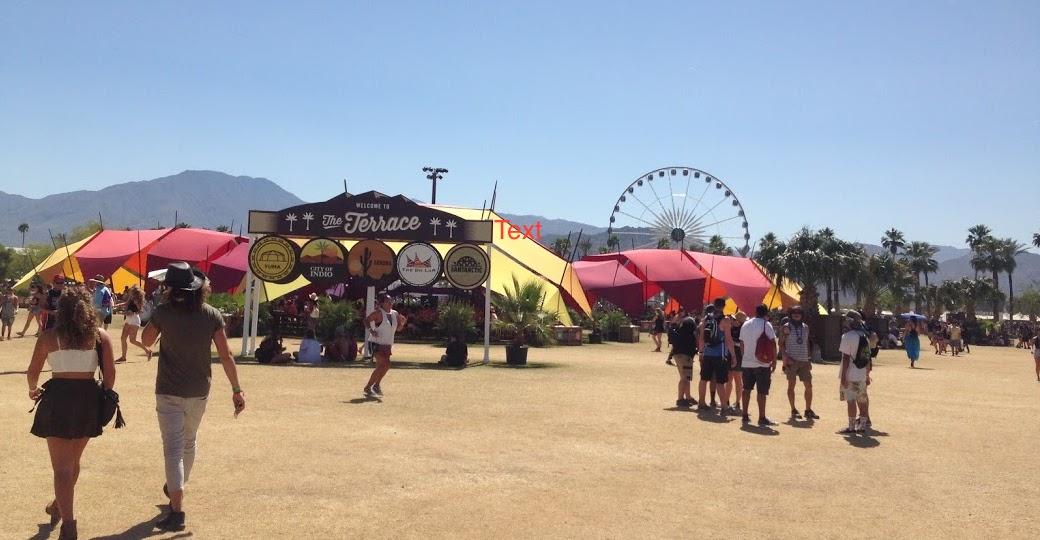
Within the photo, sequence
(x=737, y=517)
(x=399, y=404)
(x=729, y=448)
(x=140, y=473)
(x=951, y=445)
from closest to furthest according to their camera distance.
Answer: (x=737, y=517)
(x=140, y=473)
(x=729, y=448)
(x=951, y=445)
(x=399, y=404)

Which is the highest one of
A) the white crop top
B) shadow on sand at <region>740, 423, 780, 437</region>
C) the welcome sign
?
the welcome sign

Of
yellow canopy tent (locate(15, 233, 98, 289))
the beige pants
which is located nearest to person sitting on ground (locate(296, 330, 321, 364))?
the beige pants

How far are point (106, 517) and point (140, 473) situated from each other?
1458 mm

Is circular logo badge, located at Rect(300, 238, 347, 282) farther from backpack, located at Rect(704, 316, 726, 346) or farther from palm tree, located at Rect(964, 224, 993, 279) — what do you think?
palm tree, located at Rect(964, 224, 993, 279)

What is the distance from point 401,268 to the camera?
21.4 m

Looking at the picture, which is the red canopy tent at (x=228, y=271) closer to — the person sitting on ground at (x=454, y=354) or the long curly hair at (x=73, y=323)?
the person sitting on ground at (x=454, y=354)

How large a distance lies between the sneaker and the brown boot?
544mm

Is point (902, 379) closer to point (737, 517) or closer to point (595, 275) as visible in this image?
point (737, 517)

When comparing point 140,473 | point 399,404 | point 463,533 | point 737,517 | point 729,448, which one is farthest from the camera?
point 399,404

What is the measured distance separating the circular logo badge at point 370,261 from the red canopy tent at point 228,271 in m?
19.5

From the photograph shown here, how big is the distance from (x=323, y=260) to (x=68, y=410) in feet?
52.6

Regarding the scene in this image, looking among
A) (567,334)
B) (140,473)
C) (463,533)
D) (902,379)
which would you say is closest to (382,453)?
(140,473)

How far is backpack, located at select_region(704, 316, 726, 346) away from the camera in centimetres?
1266

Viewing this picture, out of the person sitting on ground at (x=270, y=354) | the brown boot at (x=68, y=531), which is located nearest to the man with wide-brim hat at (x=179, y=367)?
the brown boot at (x=68, y=531)
